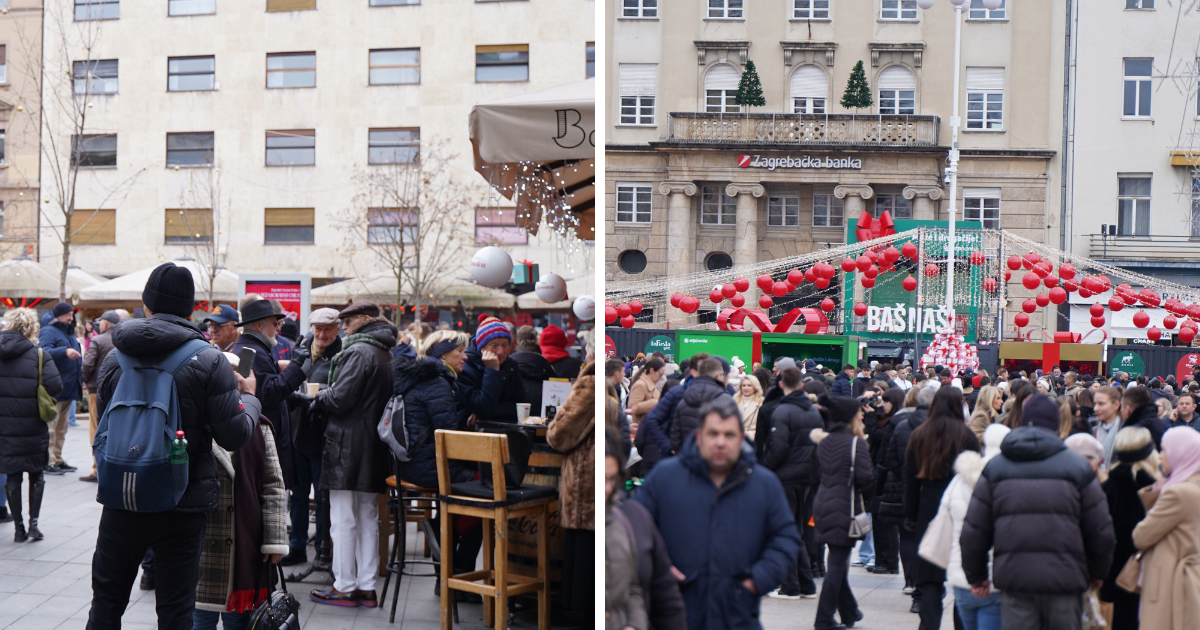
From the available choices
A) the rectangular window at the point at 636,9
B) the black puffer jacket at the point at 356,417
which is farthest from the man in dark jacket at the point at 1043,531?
the black puffer jacket at the point at 356,417

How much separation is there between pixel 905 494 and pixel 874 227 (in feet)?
3.44

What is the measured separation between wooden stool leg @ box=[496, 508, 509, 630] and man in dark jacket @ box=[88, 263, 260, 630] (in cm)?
120

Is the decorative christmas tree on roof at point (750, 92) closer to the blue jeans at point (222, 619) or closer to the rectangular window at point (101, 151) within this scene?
the blue jeans at point (222, 619)

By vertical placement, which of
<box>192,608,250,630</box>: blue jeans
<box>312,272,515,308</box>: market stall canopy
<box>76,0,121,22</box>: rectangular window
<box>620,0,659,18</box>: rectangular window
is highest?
<box>76,0,121,22</box>: rectangular window

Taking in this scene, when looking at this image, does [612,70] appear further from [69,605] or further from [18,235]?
[18,235]

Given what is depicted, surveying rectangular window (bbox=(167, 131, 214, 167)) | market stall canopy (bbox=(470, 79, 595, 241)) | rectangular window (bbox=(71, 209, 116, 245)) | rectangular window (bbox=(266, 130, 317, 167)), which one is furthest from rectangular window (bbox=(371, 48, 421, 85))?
market stall canopy (bbox=(470, 79, 595, 241))

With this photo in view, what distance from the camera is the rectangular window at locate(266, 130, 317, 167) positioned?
23.8 meters

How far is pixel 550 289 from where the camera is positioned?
27.5 ft

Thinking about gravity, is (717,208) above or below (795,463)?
above

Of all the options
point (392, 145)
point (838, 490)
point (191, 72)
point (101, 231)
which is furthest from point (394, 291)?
point (838, 490)

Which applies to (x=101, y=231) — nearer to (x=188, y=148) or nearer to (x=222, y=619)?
(x=188, y=148)

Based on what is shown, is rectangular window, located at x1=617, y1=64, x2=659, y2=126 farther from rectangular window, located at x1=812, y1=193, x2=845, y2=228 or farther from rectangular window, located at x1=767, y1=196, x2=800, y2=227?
rectangular window, located at x1=812, y1=193, x2=845, y2=228

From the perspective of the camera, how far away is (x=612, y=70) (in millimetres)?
2264

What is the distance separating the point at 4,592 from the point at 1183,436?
555 centimetres
